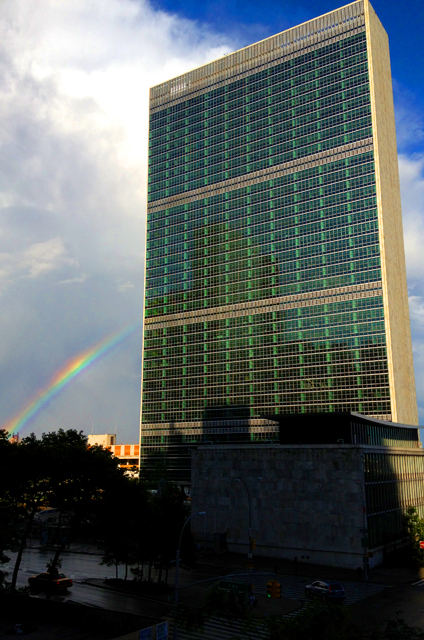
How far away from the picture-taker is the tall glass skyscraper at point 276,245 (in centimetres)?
14375

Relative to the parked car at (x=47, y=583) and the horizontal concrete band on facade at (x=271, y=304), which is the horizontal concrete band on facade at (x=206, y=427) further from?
the parked car at (x=47, y=583)

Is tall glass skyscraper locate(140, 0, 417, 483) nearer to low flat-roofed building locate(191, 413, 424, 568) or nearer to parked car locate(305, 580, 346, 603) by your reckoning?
low flat-roofed building locate(191, 413, 424, 568)

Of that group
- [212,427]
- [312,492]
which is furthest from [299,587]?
[212,427]

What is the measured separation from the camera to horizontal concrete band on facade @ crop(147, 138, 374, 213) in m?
150

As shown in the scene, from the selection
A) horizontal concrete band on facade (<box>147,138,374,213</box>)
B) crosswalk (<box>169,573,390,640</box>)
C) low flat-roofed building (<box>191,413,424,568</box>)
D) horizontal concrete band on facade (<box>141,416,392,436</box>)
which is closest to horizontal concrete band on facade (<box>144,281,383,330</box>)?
horizontal concrete band on facade (<box>141,416,392,436</box>)

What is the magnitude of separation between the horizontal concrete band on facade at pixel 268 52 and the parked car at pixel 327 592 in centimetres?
14829

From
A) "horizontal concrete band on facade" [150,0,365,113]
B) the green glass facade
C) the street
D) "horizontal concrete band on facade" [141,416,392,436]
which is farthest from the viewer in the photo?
"horizontal concrete band on facade" [150,0,365,113]

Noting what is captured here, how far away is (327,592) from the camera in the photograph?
54312 millimetres

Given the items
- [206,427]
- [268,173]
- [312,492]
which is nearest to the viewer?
[312,492]

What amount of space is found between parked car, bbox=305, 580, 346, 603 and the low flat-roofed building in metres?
15.1

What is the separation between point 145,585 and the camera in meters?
62.9

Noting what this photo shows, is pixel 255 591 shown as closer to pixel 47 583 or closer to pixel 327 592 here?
pixel 327 592

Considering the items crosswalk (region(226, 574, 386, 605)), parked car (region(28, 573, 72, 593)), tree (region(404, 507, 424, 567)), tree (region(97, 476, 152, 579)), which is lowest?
crosswalk (region(226, 574, 386, 605))

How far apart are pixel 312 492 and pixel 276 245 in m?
96.2
